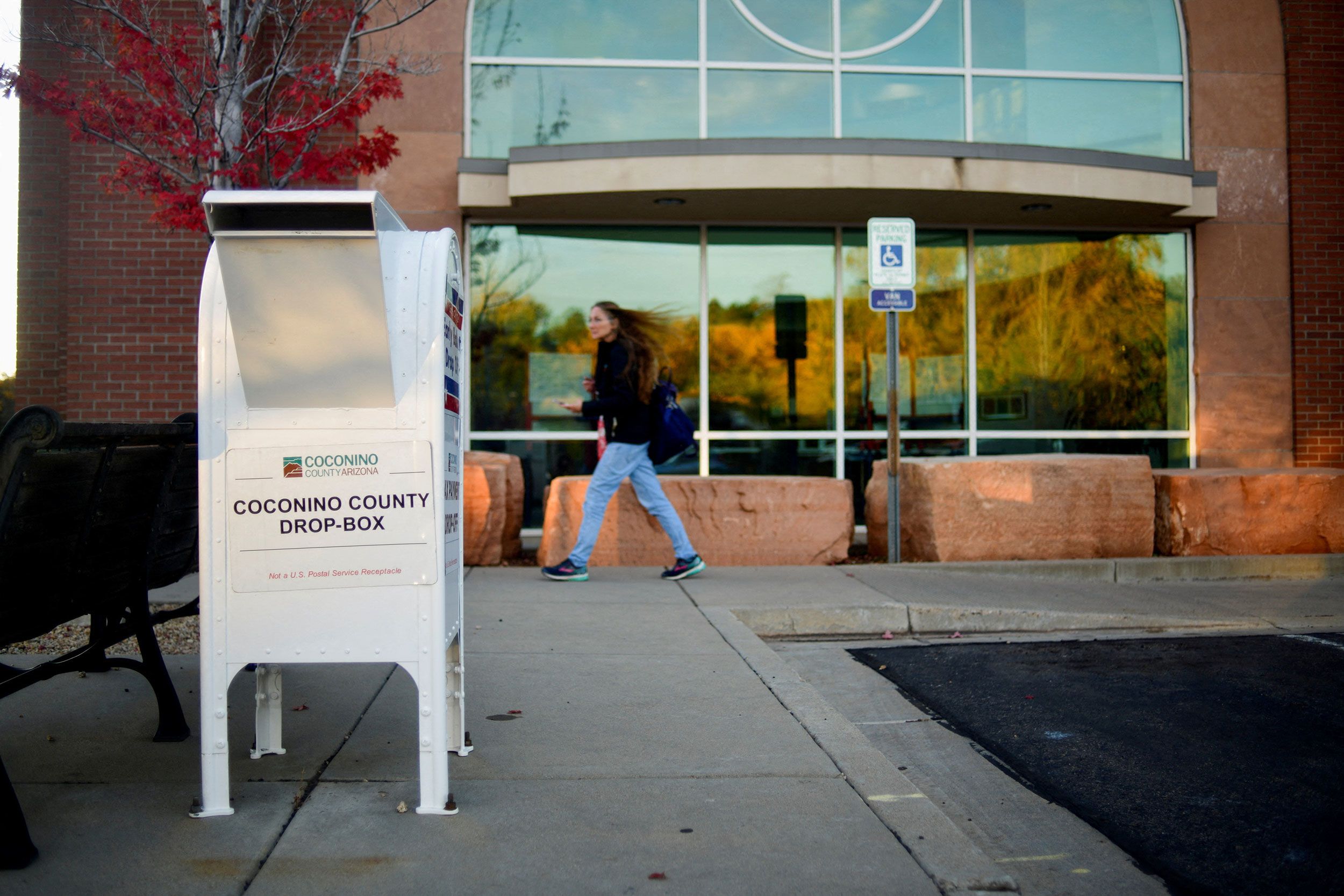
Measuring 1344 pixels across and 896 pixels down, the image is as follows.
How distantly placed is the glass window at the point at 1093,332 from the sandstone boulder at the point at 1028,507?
8.32 ft

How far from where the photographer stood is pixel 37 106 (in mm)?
6801

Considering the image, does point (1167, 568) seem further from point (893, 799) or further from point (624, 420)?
point (893, 799)

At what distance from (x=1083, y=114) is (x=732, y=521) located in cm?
597

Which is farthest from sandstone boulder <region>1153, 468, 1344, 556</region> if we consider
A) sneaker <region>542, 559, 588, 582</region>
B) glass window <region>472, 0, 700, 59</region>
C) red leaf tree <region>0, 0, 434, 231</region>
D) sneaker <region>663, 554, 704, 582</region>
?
red leaf tree <region>0, 0, 434, 231</region>

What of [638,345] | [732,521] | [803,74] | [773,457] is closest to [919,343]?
[773,457]

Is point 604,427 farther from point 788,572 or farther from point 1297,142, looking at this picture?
point 1297,142

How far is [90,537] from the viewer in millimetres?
3432

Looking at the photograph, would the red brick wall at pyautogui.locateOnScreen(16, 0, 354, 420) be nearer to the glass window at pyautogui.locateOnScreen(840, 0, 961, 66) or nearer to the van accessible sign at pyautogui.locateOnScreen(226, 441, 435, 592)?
the glass window at pyautogui.locateOnScreen(840, 0, 961, 66)

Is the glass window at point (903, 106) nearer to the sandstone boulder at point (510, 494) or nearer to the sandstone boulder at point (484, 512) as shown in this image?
the sandstone boulder at point (510, 494)

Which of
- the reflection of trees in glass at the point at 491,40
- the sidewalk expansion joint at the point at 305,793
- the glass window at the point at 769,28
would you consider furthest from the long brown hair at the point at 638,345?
the glass window at the point at 769,28

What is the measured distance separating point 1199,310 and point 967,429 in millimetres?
2649

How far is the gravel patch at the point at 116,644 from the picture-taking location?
5.57m

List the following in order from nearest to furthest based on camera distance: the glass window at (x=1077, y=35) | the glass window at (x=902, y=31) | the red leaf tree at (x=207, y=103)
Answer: the red leaf tree at (x=207, y=103) → the glass window at (x=902, y=31) → the glass window at (x=1077, y=35)

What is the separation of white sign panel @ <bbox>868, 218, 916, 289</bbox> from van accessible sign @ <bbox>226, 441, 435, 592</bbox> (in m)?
Result: 5.95
